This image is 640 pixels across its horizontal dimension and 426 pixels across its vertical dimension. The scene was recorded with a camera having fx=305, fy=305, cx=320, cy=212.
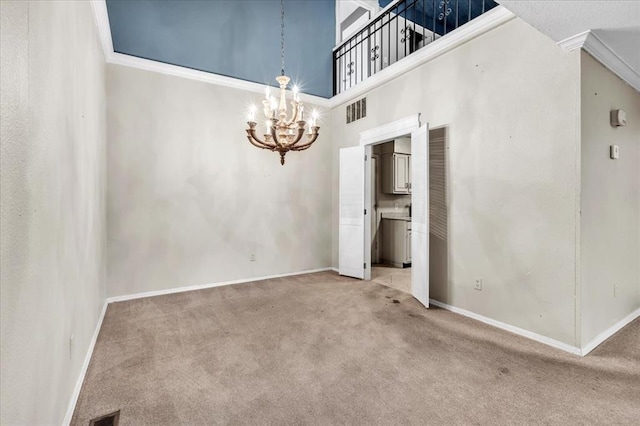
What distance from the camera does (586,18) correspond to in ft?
7.27

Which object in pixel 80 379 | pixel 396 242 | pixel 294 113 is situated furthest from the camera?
pixel 396 242

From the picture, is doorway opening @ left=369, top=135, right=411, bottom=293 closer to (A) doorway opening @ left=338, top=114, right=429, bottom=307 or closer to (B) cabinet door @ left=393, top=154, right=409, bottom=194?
(B) cabinet door @ left=393, top=154, right=409, bottom=194

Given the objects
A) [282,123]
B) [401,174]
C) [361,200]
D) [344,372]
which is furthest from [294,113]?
[401,174]

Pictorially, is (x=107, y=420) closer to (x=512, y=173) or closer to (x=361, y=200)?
(x=512, y=173)

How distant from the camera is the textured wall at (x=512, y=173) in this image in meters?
2.64

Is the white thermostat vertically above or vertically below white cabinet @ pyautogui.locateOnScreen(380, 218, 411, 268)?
above

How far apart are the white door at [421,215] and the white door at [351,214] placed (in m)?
1.18

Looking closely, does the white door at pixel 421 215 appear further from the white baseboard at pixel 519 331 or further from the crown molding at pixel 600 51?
the crown molding at pixel 600 51

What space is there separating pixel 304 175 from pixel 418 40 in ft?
12.8

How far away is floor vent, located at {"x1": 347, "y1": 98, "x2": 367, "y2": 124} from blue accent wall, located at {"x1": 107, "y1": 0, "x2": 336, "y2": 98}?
0.76 metres

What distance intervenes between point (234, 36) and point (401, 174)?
3978 mm

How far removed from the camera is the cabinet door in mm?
6328

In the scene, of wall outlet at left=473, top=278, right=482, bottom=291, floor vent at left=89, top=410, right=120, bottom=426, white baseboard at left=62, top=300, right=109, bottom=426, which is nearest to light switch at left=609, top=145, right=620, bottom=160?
wall outlet at left=473, top=278, right=482, bottom=291

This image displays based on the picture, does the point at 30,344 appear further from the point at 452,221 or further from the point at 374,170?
the point at 374,170
